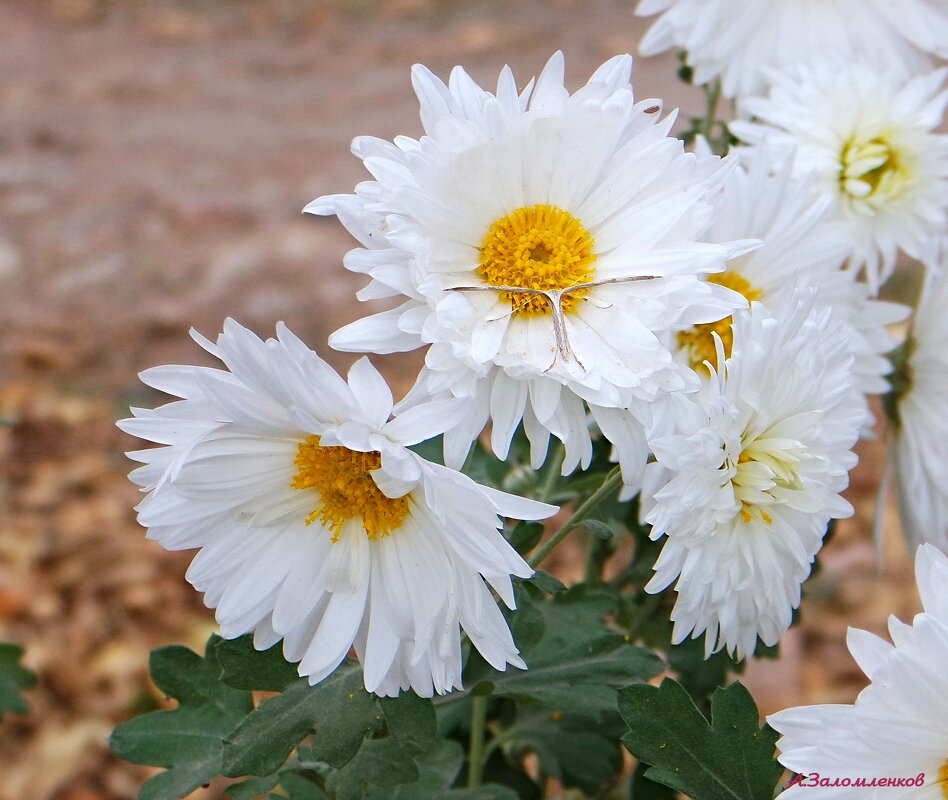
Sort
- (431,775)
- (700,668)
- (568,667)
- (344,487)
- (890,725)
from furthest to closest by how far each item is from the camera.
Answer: (700,668), (431,775), (568,667), (344,487), (890,725)

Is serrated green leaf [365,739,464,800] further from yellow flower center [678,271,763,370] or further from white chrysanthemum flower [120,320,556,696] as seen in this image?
yellow flower center [678,271,763,370]

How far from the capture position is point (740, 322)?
761 mm

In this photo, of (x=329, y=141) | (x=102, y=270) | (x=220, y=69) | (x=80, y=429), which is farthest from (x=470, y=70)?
(x=80, y=429)

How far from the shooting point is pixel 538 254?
0.88 meters

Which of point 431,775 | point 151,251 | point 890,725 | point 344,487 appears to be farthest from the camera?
point 151,251

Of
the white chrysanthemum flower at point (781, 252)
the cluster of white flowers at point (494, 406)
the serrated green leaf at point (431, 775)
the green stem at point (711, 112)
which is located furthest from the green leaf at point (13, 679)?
the green stem at point (711, 112)

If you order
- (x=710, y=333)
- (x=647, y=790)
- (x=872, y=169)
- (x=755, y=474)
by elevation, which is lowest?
(x=647, y=790)

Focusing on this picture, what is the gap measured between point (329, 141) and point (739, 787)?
3382 millimetres

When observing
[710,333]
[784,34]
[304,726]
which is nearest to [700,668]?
[710,333]

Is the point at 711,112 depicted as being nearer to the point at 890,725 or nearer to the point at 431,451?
the point at 431,451

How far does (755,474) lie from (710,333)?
0.24 m

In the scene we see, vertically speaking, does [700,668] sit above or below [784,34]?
below

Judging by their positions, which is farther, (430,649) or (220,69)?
(220,69)

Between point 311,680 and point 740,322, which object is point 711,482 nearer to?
point 740,322
